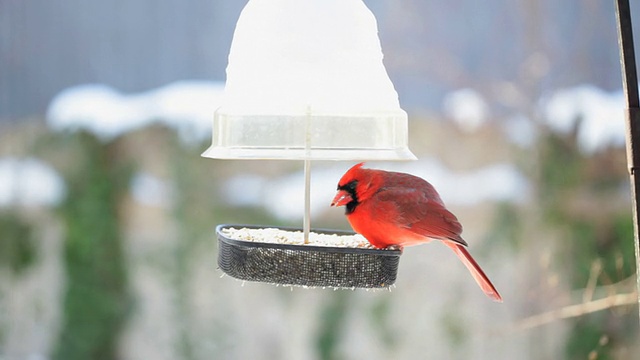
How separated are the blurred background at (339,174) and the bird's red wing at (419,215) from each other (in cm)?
128

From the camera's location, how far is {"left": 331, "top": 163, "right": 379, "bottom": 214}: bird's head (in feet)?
4.34

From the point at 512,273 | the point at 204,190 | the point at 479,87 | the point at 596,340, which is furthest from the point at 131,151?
the point at 596,340

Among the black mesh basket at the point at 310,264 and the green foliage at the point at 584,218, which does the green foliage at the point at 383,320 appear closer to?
the green foliage at the point at 584,218

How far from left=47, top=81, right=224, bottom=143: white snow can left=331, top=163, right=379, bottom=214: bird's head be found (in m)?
1.34

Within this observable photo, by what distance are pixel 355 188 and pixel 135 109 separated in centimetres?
150

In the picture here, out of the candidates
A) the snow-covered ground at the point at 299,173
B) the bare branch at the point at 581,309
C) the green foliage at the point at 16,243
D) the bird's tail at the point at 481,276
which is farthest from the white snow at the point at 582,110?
the green foliage at the point at 16,243

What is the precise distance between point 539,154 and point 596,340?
71 cm

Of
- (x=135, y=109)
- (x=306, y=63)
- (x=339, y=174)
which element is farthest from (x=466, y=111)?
(x=306, y=63)

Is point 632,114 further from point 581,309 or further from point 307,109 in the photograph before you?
point 581,309

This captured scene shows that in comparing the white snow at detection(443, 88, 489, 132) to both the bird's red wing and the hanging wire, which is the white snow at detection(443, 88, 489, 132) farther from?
the hanging wire

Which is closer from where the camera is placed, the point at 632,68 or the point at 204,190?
the point at 632,68

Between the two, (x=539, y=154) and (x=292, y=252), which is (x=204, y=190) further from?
(x=292, y=252)

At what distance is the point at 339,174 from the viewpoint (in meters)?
2.59

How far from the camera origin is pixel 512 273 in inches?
103
